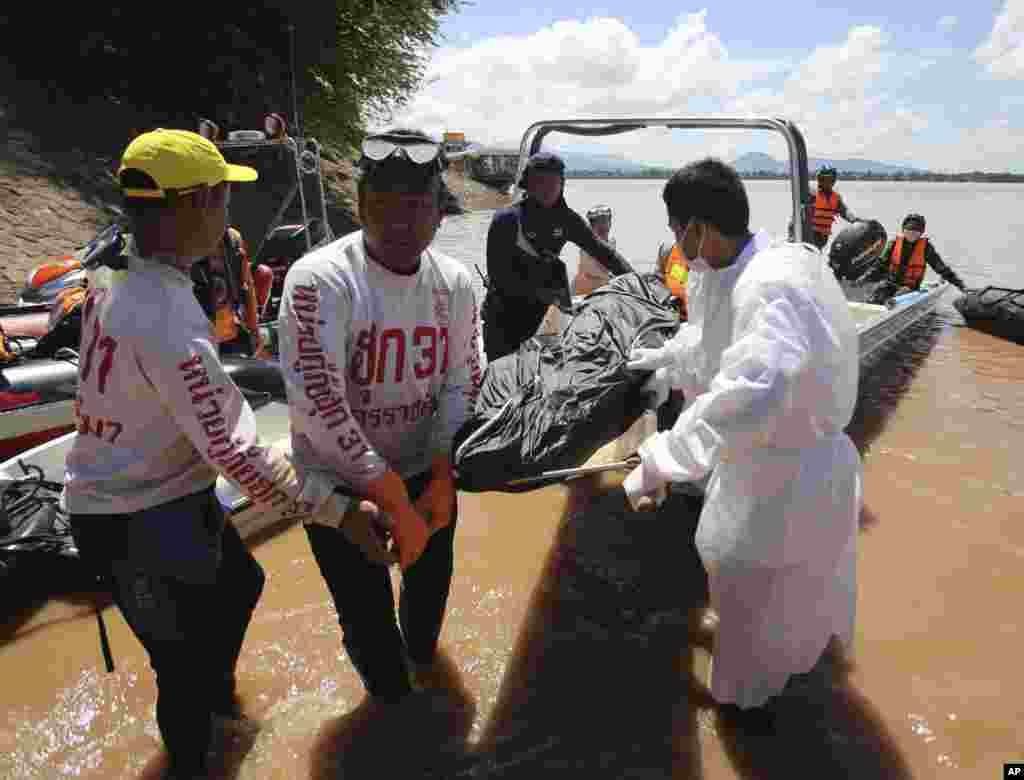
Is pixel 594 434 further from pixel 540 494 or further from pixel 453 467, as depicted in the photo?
pixel 540 494

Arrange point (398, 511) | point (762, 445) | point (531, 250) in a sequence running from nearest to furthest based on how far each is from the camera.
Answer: point (398, 511) < point (762, 445) < point (531, 250)

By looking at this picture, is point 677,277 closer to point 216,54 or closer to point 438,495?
point 438,495

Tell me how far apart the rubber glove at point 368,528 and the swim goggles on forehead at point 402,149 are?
0.85m

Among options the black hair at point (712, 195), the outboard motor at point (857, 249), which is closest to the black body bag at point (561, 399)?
the black hair at point (712, 195)

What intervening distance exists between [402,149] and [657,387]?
1260 millimetres

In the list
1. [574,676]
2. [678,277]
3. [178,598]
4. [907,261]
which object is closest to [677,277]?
[678,277]

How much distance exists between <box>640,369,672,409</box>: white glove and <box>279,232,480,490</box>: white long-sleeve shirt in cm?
69

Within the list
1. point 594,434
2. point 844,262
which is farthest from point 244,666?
point 844,262

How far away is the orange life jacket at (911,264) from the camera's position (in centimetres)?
816

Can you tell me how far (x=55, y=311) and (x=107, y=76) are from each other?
11650mm

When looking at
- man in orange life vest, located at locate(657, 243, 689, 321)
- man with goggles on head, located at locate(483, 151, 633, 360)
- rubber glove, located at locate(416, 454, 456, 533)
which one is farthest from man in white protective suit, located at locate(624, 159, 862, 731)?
man in orange life vest, located at locate(657, 243, 689, 321)

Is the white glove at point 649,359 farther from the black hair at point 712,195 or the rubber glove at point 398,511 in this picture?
the rubber glove at point 398,511

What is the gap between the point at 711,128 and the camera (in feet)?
12.9

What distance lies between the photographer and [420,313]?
74.1 inches
